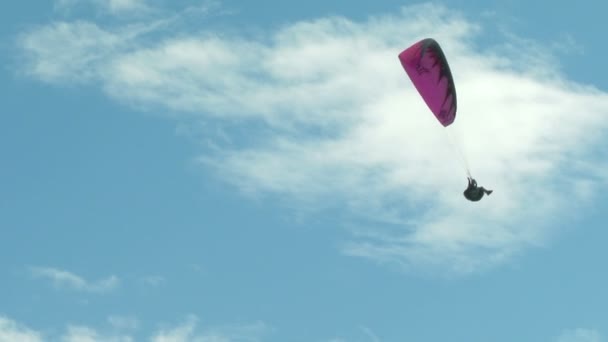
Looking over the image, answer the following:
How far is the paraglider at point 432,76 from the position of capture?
4972 cm

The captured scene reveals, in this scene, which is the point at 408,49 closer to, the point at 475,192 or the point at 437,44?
the point at 437,44

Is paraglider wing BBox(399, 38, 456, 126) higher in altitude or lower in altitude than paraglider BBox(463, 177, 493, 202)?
higher

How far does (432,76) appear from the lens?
1989 inches

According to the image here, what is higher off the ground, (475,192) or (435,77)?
(435,77)

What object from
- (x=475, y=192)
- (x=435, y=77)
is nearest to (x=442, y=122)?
(x=435, y=77)

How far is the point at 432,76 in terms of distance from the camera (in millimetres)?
50531

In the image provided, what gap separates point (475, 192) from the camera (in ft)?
154

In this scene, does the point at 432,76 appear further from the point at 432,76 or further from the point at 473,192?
the point at 473,192

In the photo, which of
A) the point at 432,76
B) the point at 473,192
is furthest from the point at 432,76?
the point at 473,192

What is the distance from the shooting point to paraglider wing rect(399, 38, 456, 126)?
4972 centimetres

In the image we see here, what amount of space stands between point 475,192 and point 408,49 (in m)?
10.5

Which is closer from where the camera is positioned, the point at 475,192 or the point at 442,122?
the point at 475,192

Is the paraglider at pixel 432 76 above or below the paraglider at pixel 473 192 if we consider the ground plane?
above

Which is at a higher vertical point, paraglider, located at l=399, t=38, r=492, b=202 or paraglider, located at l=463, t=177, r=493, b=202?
paraglider, located at l=399, t=38, r=492, b=202
